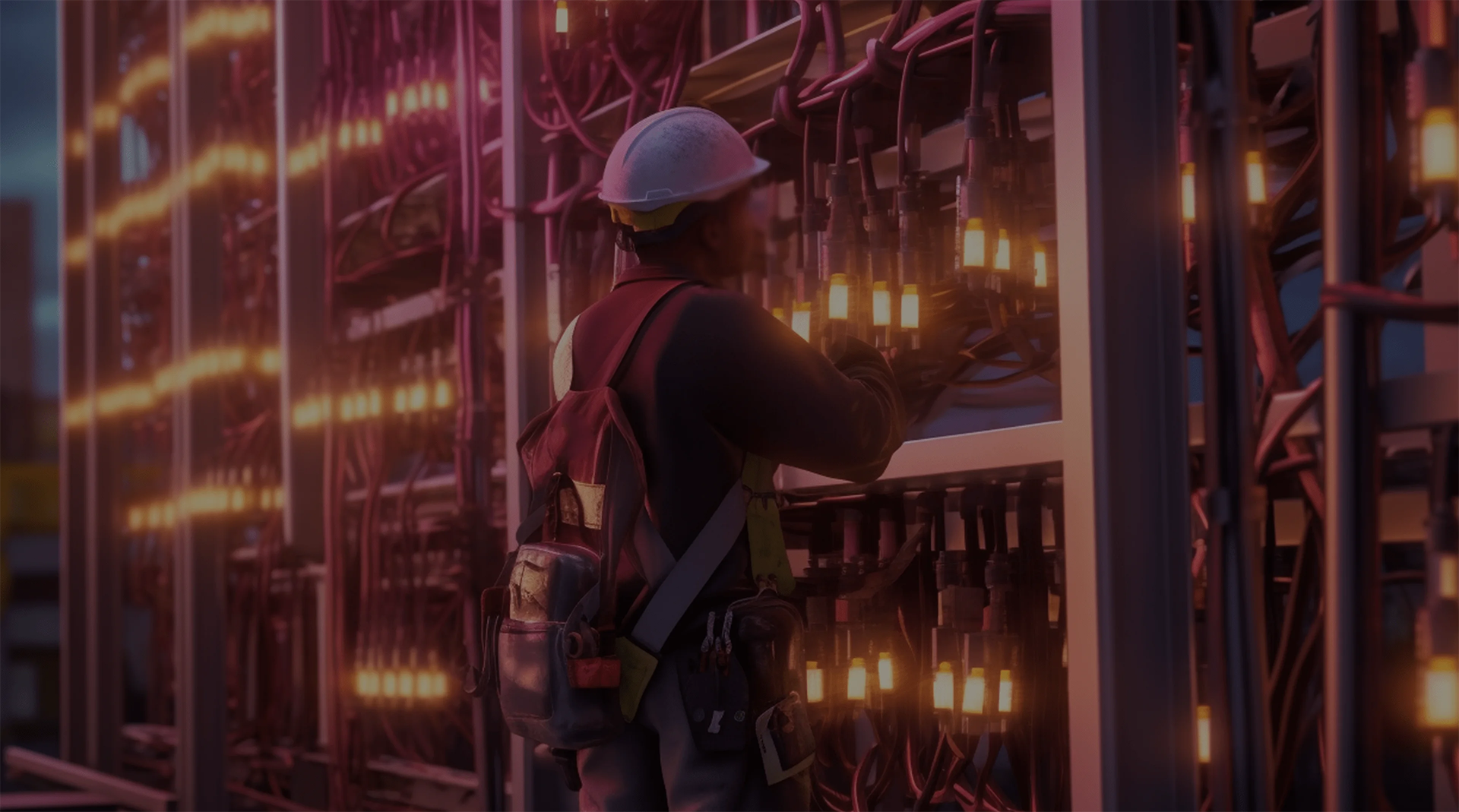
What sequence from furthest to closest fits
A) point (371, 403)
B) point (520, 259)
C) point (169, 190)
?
point (169, 190), point (371, 403), point (520, 259)

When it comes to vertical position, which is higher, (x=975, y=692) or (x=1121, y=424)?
(x=1121, y=424)

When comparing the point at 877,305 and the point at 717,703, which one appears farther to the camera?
the point at 877,305

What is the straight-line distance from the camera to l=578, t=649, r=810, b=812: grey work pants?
2053 mm

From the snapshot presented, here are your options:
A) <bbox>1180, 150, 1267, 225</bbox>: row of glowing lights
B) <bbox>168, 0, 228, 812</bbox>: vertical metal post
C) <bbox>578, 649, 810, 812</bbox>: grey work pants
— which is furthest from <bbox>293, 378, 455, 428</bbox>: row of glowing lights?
<bbox>1180, 150, 1267, 225</bbox>: row of glowing lights

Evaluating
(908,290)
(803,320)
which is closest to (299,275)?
(803,320)

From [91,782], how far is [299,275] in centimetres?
201

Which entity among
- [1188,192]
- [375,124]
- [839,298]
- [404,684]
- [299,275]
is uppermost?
[375,124]

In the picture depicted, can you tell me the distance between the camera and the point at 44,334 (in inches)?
311

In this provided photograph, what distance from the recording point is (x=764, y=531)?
2213 mm

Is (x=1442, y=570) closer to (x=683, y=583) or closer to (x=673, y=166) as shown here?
(x=683, y=583)

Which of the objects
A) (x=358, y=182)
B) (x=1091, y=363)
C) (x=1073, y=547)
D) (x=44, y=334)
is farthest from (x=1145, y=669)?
(x=44, y=334)

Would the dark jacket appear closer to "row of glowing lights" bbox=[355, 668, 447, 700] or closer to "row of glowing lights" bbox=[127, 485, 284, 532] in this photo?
"row of glowing lights" bbox=[355, 668, 447, 700]

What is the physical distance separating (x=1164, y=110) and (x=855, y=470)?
635 mm

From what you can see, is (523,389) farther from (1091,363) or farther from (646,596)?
(1091,363)
